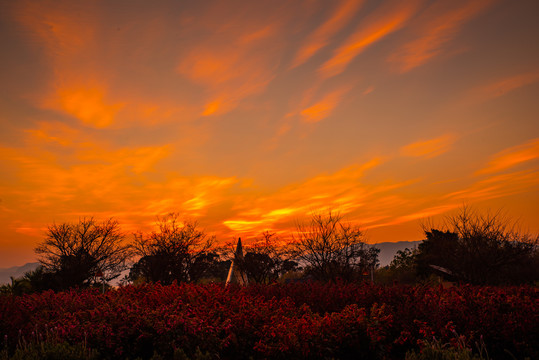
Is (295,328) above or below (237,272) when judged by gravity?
below

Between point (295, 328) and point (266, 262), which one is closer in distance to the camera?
point (295, 328)

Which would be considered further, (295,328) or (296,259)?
(296,259)

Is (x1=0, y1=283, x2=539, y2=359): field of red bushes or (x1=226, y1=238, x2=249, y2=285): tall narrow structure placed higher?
(x1=226, y1=238, x2=249, y2=285): tall narrow structure

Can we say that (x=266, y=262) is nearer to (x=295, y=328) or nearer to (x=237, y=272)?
(x=237, y=272)

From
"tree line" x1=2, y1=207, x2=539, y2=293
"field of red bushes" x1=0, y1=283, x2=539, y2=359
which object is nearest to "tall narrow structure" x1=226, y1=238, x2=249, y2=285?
"tree line" x1=2, y1=207, x2=539, y2=293

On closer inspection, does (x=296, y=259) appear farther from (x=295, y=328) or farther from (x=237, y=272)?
(x=295, y=328)

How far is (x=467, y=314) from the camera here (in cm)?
834

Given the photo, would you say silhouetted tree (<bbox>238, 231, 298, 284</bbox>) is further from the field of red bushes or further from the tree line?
the field of red bushes

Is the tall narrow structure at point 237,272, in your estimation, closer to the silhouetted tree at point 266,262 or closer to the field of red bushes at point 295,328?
the silhouetted tree at point 266,262

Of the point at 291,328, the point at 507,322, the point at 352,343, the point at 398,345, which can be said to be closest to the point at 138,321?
the point at 291,328

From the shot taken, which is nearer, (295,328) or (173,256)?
(295,328)

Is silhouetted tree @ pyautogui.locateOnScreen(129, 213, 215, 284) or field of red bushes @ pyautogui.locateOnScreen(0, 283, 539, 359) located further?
silhouetted tree @ pyautogui.locateOnScreen(129, 213, 215, 284)

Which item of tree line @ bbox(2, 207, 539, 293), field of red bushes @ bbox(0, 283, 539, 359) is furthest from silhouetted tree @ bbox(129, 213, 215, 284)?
field of red bushes @ bbox(0, 283, 539, 359)

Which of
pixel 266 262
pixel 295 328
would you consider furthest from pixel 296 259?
pixel 295 328
